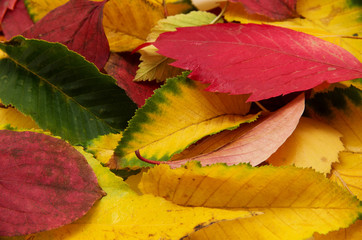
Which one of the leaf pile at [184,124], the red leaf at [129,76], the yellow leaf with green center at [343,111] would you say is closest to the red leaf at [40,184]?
the leaf pile at [184,124]

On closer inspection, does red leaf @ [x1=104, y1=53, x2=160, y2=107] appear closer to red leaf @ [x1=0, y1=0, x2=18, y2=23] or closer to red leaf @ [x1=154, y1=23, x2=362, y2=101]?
red leaf @ [x1=154, y1=23, x2=362, y2=101]

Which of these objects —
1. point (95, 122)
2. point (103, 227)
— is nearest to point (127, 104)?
point (95, 122)

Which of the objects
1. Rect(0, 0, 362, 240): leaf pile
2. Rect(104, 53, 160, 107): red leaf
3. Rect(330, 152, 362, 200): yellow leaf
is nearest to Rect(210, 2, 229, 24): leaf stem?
Rect(0, 0, 362, 240): leaf pile

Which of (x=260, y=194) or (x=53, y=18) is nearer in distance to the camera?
(x=260, y=194)

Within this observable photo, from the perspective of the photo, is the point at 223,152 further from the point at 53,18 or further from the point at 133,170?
the point at 53,18

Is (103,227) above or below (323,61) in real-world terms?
below

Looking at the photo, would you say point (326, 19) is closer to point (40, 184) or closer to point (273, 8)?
point (273, 8)

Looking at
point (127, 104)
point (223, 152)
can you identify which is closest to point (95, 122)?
point (127, 104)
